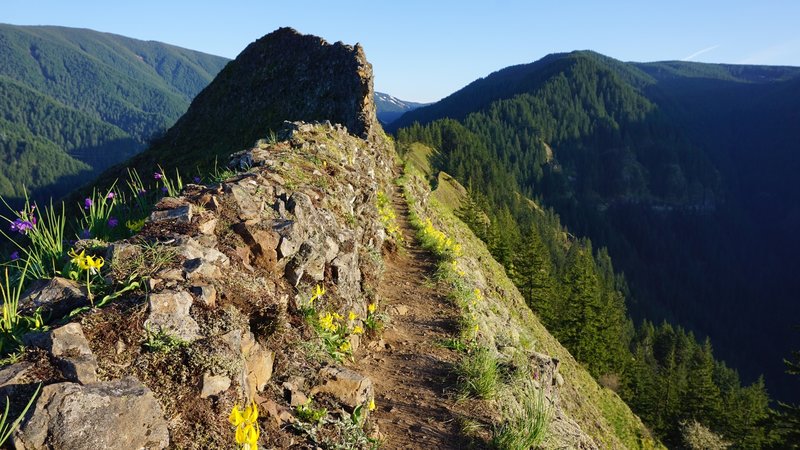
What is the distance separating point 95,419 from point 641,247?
17804 cm

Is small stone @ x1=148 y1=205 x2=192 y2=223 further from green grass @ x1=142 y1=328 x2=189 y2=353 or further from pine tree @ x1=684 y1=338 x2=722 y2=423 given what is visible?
pine tree @ x1=684 y1=338 x2=722 y2=423

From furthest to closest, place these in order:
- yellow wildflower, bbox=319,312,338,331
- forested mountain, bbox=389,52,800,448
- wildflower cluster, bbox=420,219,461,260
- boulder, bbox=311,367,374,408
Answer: forested mountain, bbox=389,52,800,448 < wildflower cluster, bbox=420,219,461,260 < yellow wildflower, bbox=319,312,338,331 < boulder, bbox=311,367,374,408

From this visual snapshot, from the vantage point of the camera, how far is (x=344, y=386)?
15.1ft

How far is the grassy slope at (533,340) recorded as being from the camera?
11047 mm

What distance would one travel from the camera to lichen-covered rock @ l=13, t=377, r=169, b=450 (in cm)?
240

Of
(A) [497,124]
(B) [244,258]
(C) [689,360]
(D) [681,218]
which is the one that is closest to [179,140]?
(B) [244,258]

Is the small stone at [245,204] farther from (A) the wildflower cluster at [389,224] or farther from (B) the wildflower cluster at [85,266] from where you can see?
(A) the wildflower cluster at [389,224]

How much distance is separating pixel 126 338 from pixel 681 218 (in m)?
204

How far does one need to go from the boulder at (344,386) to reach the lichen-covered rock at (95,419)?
1789 millimetres

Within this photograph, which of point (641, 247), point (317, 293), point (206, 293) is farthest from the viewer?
point (641, 247)

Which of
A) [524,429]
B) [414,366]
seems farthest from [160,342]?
[414,366]

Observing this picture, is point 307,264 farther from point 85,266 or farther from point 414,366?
point 85,266

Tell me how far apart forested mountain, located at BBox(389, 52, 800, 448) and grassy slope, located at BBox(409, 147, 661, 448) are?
1332 centimetres

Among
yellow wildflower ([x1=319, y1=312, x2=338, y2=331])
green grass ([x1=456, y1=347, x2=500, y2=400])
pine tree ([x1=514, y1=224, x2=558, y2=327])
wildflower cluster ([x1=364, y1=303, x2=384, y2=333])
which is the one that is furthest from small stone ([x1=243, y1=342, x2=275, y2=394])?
pine tree ([x1=514, y1=224, x2=558, y2=327])
